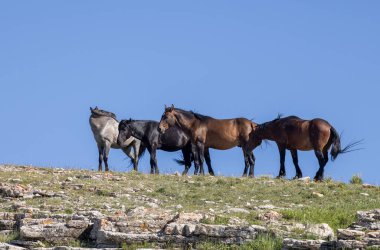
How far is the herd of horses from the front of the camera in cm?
3039

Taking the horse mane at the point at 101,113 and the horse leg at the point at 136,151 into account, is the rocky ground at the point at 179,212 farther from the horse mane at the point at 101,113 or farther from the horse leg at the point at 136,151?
the horse leg at the point at 136,151

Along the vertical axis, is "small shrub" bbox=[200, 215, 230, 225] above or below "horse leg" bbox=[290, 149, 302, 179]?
below

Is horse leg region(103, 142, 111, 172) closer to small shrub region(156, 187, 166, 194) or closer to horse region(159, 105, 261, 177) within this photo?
horse region(159, 105, 261, 177)

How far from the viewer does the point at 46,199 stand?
72.0 feet

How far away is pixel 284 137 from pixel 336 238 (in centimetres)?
1658

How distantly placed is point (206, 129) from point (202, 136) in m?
0.28

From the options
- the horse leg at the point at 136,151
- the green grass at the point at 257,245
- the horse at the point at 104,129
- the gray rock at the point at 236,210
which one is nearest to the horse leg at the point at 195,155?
the horse at the point at 104,129

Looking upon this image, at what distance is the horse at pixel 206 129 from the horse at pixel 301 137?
93 centimetres

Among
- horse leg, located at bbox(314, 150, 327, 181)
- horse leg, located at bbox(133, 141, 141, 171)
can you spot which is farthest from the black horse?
horse leg, located at bbox(314, 150, 327, 181)

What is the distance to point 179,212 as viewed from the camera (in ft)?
57.5

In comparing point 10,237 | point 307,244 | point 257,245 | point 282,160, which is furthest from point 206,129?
point 307,244

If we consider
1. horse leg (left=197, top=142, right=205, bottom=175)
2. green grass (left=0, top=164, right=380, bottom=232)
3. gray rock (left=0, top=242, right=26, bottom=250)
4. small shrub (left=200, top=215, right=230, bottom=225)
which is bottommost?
gray rock (left=0, top=242, right=26, bottom=250)

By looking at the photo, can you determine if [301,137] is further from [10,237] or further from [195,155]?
[10,237]

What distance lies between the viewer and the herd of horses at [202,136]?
30391 mm
